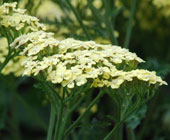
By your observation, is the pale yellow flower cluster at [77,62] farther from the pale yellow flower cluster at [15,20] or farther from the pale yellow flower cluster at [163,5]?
the pale yellow flower cluster at [163,5]

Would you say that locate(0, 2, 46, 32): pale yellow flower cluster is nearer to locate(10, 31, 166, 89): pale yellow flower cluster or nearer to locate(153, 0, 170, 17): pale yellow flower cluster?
locate(10, 31, 166, 89): pale yellow flower cluster

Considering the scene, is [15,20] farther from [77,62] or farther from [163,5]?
[163,5]

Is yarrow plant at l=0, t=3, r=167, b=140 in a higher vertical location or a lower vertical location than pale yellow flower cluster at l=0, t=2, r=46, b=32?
lower

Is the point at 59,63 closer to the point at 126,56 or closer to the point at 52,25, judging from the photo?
the point at 126,56

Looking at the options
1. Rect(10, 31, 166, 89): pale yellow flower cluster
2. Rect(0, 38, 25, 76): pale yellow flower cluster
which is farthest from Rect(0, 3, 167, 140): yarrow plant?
Rect(0, 38, 25, 76): pale yellow flower cluster

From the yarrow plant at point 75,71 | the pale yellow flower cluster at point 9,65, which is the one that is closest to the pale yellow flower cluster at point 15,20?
the yarrow plant at point 75,71

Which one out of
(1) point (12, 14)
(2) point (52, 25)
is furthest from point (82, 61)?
(2) point (52, 25)
